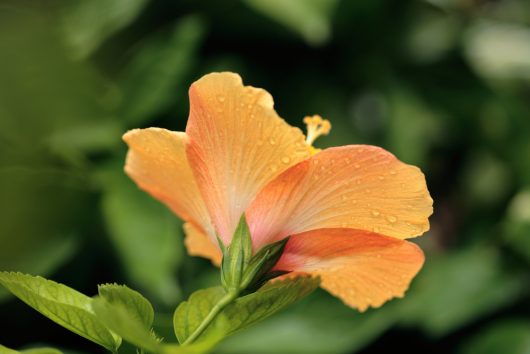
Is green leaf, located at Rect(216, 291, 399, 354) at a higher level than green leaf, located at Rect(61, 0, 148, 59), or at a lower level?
lower

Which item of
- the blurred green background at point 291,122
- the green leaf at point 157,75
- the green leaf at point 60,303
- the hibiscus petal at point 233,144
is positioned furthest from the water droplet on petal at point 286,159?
the green leaf at point 157,75

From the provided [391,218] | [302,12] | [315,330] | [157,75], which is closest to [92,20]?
[157,75]

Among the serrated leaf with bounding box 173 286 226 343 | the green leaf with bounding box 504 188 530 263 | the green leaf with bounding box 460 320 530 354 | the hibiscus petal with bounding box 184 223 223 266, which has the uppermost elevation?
the serrated leaf with bounding box 173 286 226 343

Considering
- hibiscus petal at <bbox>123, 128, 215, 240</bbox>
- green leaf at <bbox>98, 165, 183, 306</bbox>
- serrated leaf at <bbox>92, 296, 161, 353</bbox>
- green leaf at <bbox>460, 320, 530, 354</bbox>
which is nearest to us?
serrated leaf at <bbox>92, 296, 161, 353</bbox>

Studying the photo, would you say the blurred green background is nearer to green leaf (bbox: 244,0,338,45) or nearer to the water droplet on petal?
green leaf (bbox: 244,0,338,45)

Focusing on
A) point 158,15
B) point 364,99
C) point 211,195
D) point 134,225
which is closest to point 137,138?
point 211,195

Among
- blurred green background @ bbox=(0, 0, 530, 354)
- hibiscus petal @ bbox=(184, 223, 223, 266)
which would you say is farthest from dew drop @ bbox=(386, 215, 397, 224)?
blurred green background @ bbox=(0, 0, 530, 354)
